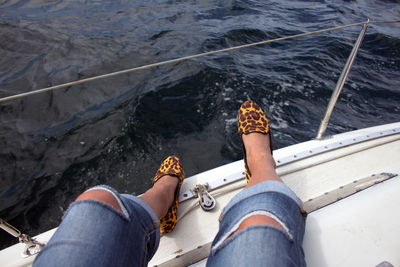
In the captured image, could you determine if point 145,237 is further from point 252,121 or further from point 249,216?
point 252,121

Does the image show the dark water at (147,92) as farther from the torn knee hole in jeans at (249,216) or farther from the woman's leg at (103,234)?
the torn knee hole in jeans at (249,216)

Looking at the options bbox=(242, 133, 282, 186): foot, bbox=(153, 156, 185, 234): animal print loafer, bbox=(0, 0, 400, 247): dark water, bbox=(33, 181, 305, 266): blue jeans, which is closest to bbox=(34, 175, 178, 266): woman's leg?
bbox=(33, 181, 305, 266): blue jeans

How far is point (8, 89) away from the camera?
232 centimetres

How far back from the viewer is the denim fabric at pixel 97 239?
58cm

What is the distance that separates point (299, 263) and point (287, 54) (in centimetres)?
281

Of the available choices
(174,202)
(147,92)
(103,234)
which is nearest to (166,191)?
(174,202)

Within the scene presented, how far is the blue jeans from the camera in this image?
1.92 ft

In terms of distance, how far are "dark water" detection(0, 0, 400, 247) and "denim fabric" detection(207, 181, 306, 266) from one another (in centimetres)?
92

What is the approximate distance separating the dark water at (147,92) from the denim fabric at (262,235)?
0.92 metres

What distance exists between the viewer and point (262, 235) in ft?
2.04

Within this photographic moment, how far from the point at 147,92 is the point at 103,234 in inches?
69.1

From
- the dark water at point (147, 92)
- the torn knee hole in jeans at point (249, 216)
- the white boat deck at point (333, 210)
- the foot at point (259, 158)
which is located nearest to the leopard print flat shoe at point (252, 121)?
the foot at point (259, 158)

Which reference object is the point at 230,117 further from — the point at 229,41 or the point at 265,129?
the point at 229,41

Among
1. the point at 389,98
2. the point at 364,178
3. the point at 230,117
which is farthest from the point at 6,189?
the point at 389,98
